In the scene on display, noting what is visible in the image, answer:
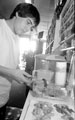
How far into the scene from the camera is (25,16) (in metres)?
1.34

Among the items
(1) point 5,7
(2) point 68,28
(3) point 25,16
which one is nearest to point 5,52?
(3) point 25,16

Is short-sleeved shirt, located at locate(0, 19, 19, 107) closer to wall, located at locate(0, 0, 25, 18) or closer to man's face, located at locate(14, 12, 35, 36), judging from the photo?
man's face, located at locate(14, 12, 35, 36)

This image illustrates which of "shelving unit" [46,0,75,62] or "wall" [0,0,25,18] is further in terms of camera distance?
"wall" [0,0,25,18]

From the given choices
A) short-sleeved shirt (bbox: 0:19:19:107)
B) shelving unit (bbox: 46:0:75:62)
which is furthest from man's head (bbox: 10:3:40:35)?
shelving unit (bbox: 46:0:75:62)

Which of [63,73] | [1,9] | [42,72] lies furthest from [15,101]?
[1,9]

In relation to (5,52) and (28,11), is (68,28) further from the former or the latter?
(5,52)

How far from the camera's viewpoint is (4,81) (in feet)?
4.52

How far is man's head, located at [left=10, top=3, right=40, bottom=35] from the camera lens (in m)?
1.33

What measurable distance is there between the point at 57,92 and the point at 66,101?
0.51 ft

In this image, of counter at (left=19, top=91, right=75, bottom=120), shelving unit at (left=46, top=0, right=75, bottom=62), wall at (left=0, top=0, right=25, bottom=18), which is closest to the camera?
counter at (left=19, top=91, right=75, bottom=120)

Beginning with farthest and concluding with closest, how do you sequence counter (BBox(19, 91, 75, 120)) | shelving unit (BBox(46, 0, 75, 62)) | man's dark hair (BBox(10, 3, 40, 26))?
man's dark hair (BBox(10, 3, 40, 26)) < shelving unit (BBox(46, 0, 75, 62)) < counter (BBox(19, 91, 75, 120))

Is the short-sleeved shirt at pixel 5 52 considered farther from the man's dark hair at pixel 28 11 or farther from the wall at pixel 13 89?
the wall at pixel 13 89

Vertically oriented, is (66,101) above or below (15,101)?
above

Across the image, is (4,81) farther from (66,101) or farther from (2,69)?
(66,101)
